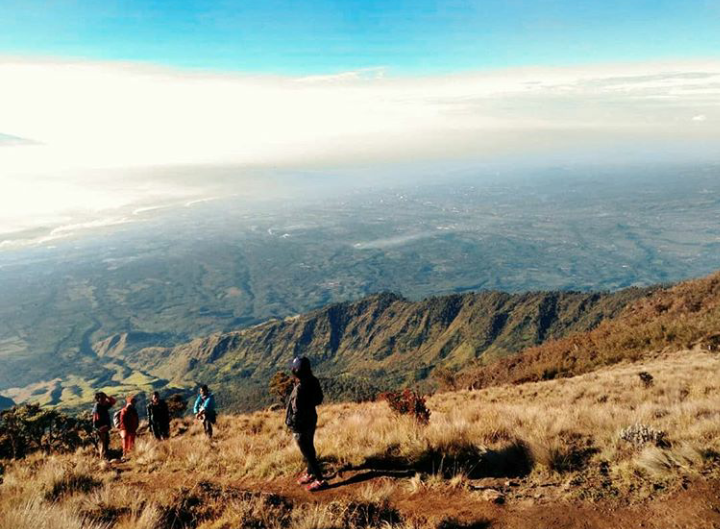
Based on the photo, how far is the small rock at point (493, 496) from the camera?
642 centimetres

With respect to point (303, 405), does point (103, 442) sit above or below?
below

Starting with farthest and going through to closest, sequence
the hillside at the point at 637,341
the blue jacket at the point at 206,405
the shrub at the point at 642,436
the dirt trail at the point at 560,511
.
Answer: the hillside at the point at 637,341 → the blue jacket at the point at 206,405 → the shrub at the point at 642,436 → the dirt trail at the point at 560,511

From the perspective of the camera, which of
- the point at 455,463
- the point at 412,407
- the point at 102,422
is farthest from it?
the point at 102,422

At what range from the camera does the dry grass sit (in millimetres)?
6168

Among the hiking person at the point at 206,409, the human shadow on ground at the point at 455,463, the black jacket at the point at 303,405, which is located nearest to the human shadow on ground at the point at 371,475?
the human shadow on ground at the point at 455,463

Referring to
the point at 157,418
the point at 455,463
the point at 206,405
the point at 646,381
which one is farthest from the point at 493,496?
the point at 646,381

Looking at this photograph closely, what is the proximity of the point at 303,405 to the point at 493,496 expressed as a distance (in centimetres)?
335

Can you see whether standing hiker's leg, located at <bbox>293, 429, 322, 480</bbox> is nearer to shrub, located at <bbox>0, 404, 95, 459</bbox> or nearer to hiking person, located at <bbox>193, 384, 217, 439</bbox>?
hiking person, located at <bbox>193, 384, 217, 439</bbox>

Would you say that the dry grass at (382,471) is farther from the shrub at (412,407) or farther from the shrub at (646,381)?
the shrub at (646,381)

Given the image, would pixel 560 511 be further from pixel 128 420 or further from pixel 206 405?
pixel 206 405

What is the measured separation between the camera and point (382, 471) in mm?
7988

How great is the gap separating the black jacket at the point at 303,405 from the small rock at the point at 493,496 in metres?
2.95

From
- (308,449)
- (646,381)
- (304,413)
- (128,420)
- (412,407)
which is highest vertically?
(304,413)

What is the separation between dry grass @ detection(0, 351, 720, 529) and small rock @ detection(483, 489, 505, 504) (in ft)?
0.52
